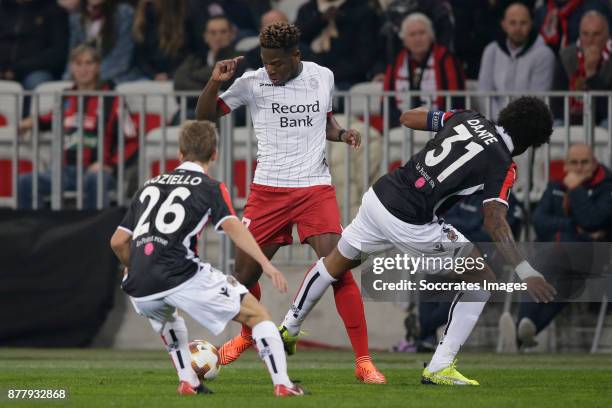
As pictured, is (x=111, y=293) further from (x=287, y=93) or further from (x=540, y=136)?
(x=540, y=136)

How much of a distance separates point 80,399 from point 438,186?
2684 millimetres

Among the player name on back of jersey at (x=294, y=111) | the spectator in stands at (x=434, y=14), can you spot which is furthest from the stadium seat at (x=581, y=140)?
the player name on back of jersey at (x=294, y=111)

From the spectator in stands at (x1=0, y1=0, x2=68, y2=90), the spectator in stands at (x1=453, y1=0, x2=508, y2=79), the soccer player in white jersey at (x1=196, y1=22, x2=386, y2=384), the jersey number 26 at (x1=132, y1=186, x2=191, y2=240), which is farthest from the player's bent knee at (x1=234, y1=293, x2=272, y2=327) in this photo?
the spectator in stands at (x1=0, y1=0, x2=68, y2=90)

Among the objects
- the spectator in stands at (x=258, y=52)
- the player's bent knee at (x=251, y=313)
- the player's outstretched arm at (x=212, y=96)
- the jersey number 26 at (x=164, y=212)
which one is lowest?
the player's bent knee at (x=251, y=313)

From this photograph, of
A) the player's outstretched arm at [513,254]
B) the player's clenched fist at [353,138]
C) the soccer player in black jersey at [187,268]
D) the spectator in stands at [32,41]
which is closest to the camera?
the soccer player in black jersey at [187,268]

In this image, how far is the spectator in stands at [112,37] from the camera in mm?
16609

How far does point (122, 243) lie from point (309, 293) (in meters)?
2.02

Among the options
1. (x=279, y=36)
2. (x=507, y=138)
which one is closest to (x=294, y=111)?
(x=279, y=36)

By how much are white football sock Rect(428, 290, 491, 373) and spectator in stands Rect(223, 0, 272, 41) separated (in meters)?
7.62

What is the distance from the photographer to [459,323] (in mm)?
9508

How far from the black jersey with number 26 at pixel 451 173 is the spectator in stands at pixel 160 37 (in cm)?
692

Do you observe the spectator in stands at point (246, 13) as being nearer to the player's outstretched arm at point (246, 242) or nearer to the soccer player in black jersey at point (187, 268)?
the soccer player in black jersey at point (187, 268)

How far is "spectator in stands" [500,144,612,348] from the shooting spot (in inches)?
527

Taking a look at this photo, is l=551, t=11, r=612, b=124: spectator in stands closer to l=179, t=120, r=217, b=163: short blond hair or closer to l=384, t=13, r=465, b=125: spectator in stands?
l=384, t=13, r=465, b=125: spectator in stands
